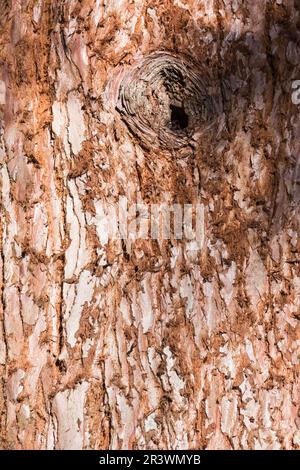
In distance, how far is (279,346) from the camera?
1604mm

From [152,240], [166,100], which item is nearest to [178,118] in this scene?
[166,100]

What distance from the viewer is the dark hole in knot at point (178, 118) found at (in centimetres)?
156

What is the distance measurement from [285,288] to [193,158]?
38 centimetres

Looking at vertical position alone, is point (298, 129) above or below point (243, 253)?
above

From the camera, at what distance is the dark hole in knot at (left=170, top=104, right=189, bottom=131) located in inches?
61.6

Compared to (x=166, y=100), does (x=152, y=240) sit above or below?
below

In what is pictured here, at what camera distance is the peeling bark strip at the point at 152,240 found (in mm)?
1570

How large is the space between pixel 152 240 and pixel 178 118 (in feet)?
0.95

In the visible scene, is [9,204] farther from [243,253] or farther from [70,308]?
[243,253]

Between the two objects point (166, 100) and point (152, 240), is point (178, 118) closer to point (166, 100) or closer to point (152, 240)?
point (166, 100)

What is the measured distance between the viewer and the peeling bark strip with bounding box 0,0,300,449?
1.57m

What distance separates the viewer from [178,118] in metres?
1.57

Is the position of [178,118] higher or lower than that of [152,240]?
higher
